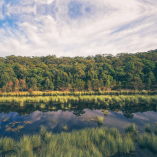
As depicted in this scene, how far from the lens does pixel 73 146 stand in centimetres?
694

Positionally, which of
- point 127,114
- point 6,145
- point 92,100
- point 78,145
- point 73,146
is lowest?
point 127,114

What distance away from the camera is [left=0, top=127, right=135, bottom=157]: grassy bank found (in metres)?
6.07

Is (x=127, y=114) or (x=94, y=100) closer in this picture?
(x=127, y=114)

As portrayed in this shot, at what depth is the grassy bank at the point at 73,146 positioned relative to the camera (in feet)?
19.9

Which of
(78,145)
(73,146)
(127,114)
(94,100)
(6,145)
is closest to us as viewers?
(73,146)

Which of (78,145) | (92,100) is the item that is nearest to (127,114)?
(92,100)

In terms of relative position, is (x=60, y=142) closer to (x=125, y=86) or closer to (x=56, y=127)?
(x=56, y=127)

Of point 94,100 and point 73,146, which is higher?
point 94,100

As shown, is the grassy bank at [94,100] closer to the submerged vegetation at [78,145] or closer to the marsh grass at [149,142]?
the marsh grass at [149,142]

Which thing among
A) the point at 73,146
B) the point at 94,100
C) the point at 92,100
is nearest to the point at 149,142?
the point at 73,146

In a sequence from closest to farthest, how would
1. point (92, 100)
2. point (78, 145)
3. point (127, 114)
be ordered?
point (78, 145) → point (127, 114) → point (92, 100)

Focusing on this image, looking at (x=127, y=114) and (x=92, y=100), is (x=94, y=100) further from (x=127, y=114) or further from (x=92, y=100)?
(x=127, y=114)

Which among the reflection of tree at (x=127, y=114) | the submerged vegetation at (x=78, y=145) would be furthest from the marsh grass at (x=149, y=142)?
the reflection of tree at (x=127, y=114)

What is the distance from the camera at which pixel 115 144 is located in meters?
6.90
